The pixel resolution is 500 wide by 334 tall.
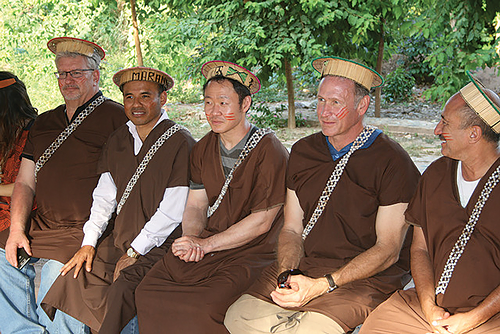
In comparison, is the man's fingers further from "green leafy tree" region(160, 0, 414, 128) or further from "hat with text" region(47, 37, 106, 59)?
"green leafy tree" region(160, 0, 414, 128)

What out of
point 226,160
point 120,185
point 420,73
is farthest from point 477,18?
point 420,73

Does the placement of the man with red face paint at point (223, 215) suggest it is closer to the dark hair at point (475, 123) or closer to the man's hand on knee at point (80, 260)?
the man's hand on knee at point (80, 260)

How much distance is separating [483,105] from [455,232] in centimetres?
56

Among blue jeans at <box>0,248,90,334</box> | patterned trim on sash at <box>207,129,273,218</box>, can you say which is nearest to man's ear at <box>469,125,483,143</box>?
patterned trim on sash at <box>207,129,273,218</box>

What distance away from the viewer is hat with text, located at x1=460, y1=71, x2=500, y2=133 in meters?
2.18

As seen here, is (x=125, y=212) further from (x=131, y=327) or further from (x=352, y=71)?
(x=352, y=71)

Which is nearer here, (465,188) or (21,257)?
(465,188)

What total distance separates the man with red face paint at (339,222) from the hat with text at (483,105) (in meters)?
0.45

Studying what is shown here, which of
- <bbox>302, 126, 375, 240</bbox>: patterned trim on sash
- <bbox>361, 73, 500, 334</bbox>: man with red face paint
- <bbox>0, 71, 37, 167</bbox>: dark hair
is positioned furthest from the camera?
<bbox>0, 71, 37, 167</bbox>: dark hair

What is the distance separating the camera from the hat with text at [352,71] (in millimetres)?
2590

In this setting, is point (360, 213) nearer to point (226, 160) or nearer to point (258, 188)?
point (258, 188)

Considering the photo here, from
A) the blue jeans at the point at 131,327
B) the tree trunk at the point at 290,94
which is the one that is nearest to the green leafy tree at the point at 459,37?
the blue jeans at the point at 131,327

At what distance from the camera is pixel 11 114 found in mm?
3623

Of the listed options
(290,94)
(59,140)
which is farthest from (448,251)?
(290,94)
